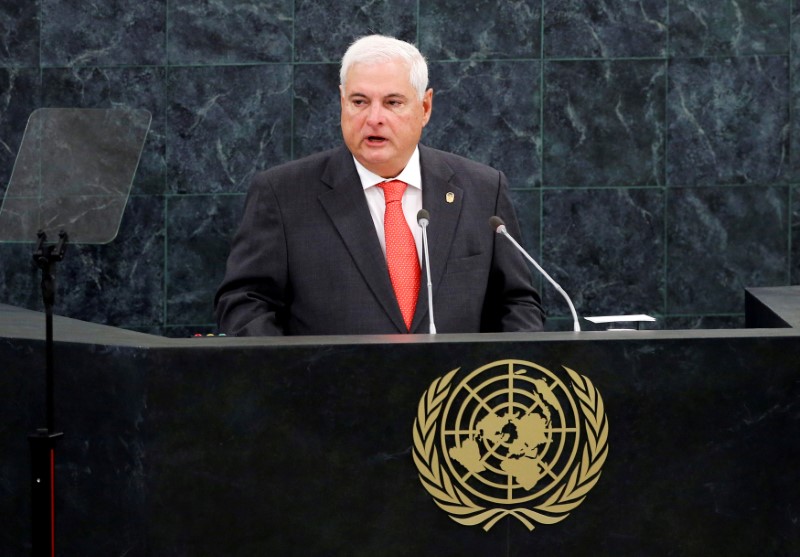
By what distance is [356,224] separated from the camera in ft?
10.7

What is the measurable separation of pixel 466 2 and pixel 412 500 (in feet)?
12.6

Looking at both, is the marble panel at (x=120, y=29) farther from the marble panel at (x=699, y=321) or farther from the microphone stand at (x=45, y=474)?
the microphone stand at (x=45, y=474)

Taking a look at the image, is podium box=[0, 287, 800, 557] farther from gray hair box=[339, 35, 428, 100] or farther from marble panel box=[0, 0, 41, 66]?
marble panel box=[0, 0, 41, 66]

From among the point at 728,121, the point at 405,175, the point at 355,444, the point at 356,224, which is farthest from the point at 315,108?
the point at 355,444

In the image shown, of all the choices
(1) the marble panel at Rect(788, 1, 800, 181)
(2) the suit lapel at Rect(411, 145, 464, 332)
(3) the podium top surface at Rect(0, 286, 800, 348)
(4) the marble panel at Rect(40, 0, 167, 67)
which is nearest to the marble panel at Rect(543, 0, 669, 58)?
(1) the marble panel at Rect(788, 1, 800, 181)

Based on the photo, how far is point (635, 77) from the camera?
5758mm

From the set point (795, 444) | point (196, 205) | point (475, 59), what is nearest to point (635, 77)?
point (475, 59)

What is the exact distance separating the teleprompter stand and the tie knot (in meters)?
0.67

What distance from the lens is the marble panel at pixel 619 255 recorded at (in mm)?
5797

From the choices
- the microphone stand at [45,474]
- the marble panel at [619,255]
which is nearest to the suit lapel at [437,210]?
the microphone stand at [45,474]

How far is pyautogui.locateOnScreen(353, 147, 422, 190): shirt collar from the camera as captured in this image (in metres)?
3.37

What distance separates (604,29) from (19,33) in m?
2.73

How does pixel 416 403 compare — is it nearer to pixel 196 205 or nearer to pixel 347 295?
pixel 347 295

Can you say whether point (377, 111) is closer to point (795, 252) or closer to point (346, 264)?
point (346, 264)
